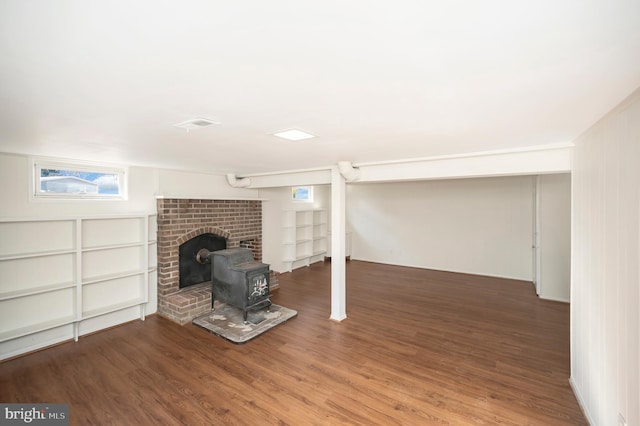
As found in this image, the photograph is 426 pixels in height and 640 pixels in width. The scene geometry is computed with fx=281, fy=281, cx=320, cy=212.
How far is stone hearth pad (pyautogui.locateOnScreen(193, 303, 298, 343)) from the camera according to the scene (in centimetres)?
350

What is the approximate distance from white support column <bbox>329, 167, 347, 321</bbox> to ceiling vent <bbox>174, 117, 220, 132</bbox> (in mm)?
2190

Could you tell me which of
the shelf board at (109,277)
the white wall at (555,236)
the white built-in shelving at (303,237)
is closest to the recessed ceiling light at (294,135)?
the shelf board at (109,277)

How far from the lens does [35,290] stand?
10.2ft

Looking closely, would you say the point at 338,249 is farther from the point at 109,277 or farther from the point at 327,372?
the point at 109,277

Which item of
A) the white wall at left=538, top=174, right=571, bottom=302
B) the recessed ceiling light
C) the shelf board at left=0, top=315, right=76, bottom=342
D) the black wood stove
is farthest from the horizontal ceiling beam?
the shelf board at left=0, top=315, right=76, bottom=342

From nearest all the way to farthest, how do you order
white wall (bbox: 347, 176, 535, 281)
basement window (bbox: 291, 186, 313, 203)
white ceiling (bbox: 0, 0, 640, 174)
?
white ceiling (bbox: 0, 0, 640, 174) → white wall (bbox: 347, 176, 535, 281) → basement window (bbox: 291, 186, 313, 203)

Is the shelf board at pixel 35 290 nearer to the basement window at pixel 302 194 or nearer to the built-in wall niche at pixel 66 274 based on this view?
the built-in wall niche at pixel 66 274

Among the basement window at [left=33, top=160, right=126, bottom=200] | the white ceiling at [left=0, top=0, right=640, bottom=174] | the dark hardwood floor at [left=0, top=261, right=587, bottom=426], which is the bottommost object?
the dark hardwood floor at [left=0, top=261, right=587, bottom=426]

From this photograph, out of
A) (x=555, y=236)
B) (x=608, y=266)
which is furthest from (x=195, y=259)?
(x=555, y=236)

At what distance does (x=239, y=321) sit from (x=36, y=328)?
218 cm

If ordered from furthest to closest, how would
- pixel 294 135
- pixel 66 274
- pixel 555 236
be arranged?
pixel 555 236 < pixel 66 274 < pixel 294 135

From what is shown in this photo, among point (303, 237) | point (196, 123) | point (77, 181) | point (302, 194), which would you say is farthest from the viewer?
point (302, 194)

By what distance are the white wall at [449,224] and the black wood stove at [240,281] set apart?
446 cm

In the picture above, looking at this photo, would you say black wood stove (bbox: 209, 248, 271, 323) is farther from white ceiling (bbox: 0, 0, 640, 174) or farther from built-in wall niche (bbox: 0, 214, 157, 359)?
white ceiling (bbox: 0, 0, 640, 174)
